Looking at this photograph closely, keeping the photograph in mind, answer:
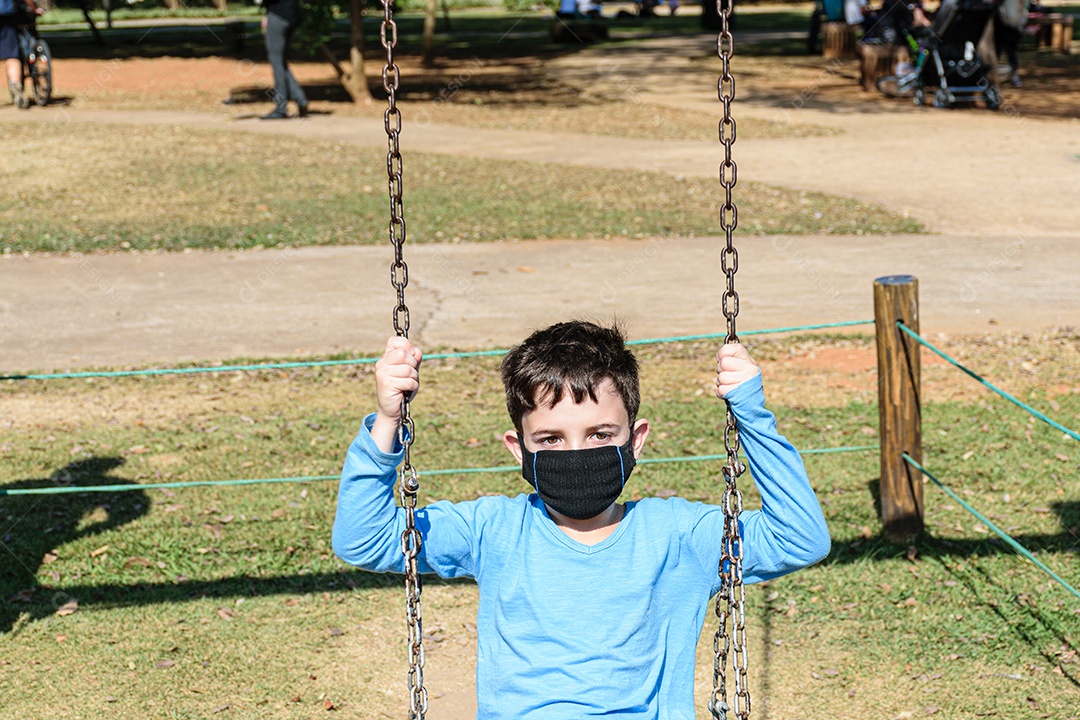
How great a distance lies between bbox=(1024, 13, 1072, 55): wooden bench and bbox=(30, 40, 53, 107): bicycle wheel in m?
18.9

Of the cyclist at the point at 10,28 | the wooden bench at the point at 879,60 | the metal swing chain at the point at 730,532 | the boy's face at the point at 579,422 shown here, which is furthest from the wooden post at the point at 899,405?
the wooden bench at the point at 879,60

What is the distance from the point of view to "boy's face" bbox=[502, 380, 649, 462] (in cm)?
272

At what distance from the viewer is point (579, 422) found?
2.73 m

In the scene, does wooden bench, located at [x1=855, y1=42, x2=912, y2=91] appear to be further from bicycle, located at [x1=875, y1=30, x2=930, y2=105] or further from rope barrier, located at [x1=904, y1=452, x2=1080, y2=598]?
rope barrier, located at [x1=904, y1=452, x2=1080, y2=598]

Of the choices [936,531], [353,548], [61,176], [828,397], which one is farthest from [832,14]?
[353,548]

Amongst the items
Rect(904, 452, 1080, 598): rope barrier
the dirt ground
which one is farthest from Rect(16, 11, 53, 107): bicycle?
Rect(904, 452, 1080, 598): rope barrier

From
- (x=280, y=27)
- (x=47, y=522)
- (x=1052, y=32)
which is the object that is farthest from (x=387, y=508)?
(x=1052, y=32)

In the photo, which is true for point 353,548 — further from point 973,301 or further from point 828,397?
point 973,301

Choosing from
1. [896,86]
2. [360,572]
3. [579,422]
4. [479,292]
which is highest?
[579,422]

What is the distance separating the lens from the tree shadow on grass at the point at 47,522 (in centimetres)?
529

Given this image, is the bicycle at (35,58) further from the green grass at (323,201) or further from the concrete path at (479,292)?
the concrete path at (479,292)

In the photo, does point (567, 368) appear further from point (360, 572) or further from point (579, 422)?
point (360, 572)

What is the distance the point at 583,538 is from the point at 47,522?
406 centimetres

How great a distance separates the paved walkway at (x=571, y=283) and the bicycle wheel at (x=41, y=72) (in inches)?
383
